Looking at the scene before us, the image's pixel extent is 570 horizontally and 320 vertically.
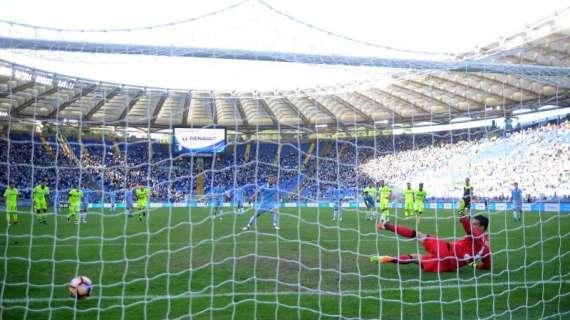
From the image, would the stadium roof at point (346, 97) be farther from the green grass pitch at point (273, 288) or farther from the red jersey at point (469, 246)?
the red jersey at point (469, 246)

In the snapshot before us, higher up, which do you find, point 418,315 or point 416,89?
point 416,89

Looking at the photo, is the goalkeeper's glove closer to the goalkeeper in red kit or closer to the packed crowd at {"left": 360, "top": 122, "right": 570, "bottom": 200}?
the goalkeeper in red kit

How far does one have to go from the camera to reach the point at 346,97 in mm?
27234

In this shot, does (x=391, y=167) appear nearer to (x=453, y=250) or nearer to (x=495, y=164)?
(x=495, y=164)

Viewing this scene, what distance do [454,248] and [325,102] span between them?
74.0ft

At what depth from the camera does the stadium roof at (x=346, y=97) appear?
1616 cm

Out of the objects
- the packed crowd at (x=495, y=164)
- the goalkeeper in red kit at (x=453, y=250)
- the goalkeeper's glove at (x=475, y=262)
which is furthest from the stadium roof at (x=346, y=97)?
the goalkeeper in red kit at (x=453, y=250)

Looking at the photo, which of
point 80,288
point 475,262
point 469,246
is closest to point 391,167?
point 475,262

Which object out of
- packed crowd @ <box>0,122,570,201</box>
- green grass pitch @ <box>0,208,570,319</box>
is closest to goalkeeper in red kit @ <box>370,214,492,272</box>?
green grass pitch @ <box>0,208,570,319</box>

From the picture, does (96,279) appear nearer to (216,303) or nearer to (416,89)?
(216,303)

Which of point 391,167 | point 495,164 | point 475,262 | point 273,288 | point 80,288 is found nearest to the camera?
point 80,288

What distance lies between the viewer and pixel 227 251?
341 inches

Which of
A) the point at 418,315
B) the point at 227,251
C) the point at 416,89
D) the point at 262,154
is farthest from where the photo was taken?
the point at 262,154

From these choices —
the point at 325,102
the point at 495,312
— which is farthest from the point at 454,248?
the point at 325,102
